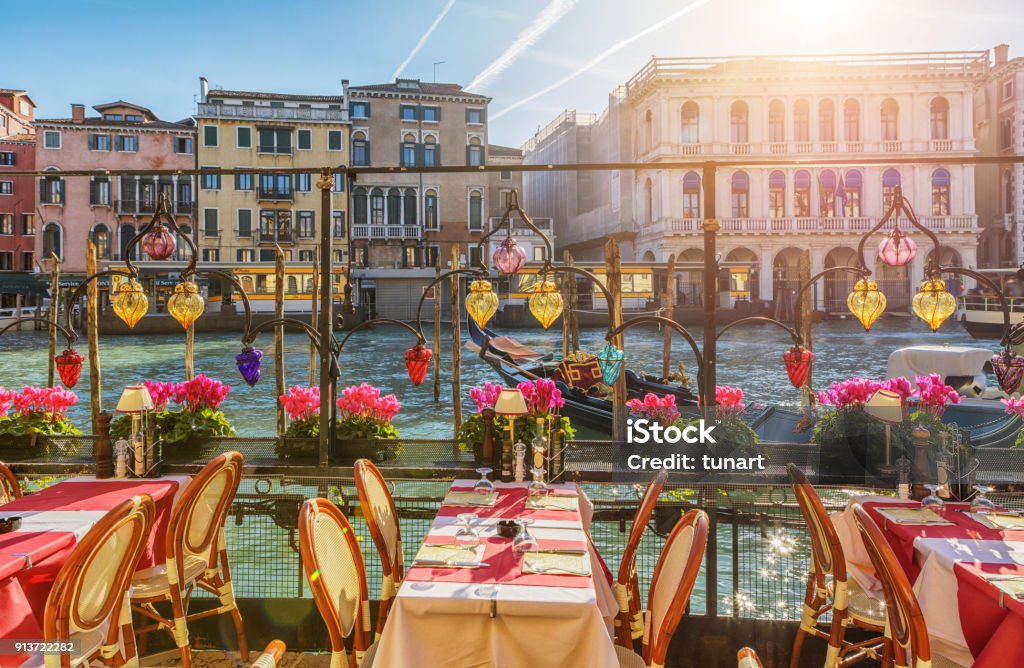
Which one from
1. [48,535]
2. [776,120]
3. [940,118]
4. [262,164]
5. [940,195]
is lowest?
[48,535]

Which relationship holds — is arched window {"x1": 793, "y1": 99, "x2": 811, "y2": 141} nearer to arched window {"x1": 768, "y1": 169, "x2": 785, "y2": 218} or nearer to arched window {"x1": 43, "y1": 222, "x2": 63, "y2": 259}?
arched window {"x1": 768, "y1": 169, "x2": 785, "y2": 218}

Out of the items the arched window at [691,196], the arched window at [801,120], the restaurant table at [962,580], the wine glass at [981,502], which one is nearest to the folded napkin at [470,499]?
the restaurant table at [962,580]

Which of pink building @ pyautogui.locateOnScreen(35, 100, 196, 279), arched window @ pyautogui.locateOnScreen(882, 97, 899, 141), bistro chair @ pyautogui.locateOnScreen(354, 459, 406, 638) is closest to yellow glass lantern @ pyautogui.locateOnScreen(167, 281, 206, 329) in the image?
bistro chair @ pyautogui.locateOnScreen(354, 459, 406, 638)

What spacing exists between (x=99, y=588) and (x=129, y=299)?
61.7 inches

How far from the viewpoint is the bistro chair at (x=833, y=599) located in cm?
264

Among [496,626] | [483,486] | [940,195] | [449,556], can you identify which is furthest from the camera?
[940,195]

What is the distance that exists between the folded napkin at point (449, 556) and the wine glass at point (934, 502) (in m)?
1.85

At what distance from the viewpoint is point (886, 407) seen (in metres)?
3.32

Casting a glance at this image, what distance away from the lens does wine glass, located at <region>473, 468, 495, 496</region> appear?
3109mm

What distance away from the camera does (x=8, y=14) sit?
32.4 feet

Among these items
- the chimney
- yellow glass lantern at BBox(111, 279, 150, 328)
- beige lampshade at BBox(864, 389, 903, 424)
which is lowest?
beige lampshade at BBox(864, 389, 903, 424)

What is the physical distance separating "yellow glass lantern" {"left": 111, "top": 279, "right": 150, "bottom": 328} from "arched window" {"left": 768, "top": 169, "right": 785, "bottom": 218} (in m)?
29.8

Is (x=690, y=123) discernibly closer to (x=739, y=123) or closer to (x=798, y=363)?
(x=739, y=123)

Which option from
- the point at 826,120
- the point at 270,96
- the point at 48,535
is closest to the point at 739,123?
the point at 826,120
